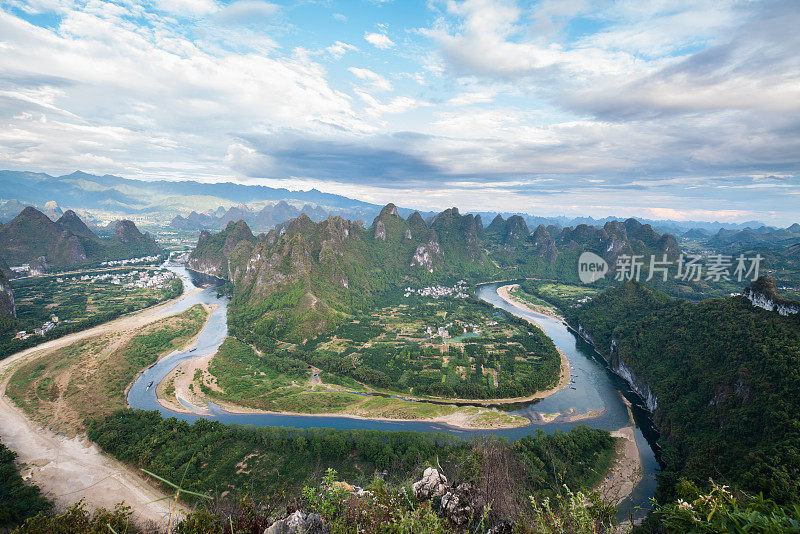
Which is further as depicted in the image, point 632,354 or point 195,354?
point 195,354

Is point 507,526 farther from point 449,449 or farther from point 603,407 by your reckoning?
point 603,407

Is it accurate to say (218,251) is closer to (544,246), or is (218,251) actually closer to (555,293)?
(555,293)

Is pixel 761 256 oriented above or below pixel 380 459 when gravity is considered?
above

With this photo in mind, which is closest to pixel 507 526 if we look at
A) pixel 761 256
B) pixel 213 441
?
pixel 213 441

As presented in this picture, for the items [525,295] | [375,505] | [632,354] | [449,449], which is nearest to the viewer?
[375,505]

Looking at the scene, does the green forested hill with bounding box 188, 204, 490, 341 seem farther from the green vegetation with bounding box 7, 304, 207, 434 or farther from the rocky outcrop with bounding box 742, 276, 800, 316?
the rocky outcrop with bounding box 742, 276, 800, 316

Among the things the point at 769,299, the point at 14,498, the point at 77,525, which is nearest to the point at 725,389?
the point at 769,299

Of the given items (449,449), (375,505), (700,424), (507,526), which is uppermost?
(375,505)

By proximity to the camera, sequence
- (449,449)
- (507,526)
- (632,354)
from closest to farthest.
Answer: (507,526)
(449,449)
(632,354)
